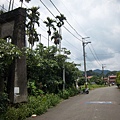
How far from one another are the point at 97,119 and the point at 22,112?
426 centimetres

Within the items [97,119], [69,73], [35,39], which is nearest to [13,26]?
[97,119]

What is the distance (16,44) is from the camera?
44.6 feet

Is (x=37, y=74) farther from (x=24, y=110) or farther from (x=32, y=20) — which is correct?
(x=32, y=20)

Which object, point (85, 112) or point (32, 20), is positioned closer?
point (85, 112)

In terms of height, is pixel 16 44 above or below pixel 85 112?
above

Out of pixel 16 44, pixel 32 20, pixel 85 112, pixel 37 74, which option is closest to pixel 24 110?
pixel 85 112

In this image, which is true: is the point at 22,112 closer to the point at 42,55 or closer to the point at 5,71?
the point at 5,71

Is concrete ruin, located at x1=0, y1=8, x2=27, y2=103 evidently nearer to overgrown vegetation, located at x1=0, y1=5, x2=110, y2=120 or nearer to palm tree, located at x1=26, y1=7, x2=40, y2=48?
overgrown vegetation, located at x1=0, y1=5, x2=110, y2=120

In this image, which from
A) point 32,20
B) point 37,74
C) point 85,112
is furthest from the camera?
point 32,20

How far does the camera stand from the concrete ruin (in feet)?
42.4

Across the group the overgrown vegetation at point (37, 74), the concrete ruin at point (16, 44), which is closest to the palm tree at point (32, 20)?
the overgrown vegetation at point (37, 74)

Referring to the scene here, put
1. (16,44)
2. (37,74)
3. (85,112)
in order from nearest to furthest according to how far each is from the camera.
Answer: (85,112), (16,44), (37,74)

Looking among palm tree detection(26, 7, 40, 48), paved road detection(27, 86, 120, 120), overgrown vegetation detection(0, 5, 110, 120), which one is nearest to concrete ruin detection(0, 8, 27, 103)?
overgrown vegetation detection(0, 5, 110, 120)

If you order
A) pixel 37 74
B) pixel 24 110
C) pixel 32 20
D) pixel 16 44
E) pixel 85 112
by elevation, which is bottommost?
pixel 85 112
